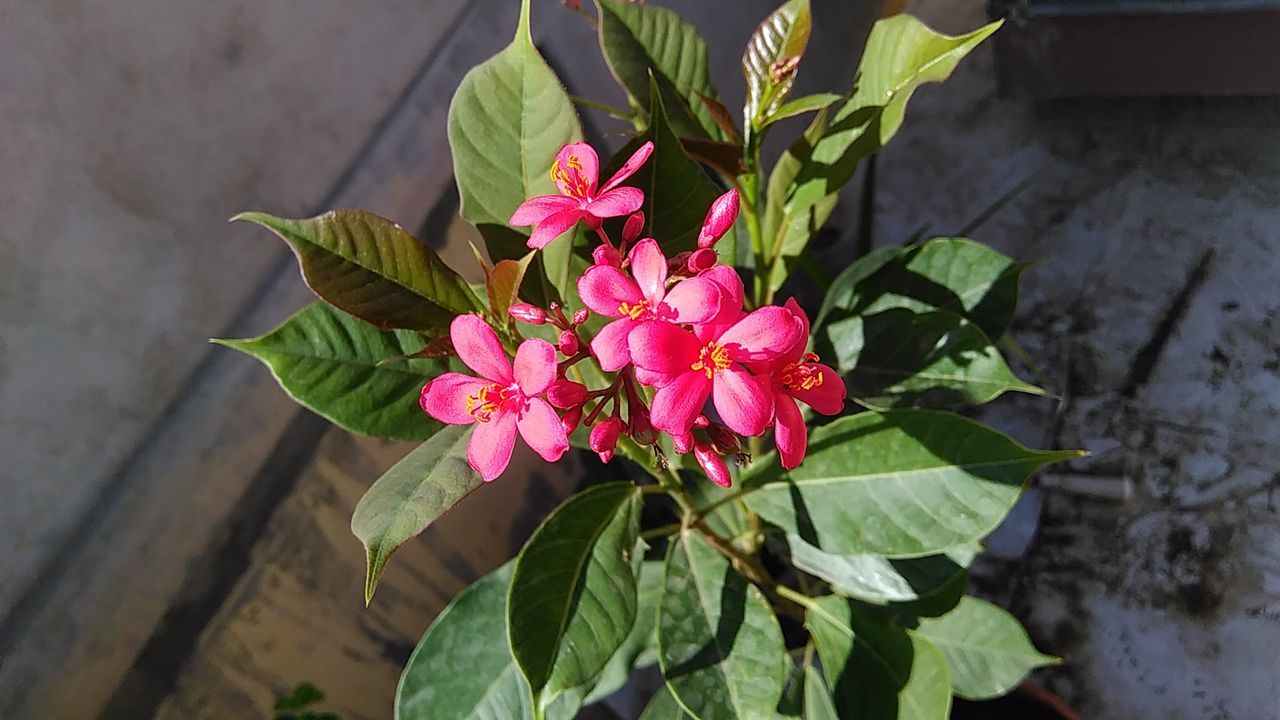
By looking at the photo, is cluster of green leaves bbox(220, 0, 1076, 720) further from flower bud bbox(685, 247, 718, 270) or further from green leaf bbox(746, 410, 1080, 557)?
flower bud bbox(685, 247, 718, 270)

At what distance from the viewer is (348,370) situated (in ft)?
2.35

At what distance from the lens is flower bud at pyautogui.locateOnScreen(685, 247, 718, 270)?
56 centimetres

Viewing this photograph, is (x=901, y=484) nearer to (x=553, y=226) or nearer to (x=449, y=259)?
(x=553, y=226)

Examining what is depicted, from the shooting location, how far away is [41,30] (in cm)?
74

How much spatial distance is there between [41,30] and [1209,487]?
1702mm

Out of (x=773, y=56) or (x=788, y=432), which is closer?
(x=788, y=432)

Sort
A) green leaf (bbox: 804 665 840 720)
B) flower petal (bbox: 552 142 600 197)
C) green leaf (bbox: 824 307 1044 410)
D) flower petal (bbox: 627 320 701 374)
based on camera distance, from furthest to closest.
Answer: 1. green leaf (bbox: 804 665 840 720)
2. green leaf (bbox: 824 307 1044 410)
3. flower petal (bbox: 552 142 600 197)
4. flower petal (bbox: 627 320 701 374)

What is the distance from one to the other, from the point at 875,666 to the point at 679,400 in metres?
0.53

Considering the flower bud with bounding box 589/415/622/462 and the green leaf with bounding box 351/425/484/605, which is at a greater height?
the flower bud with bounding box 589/415/622/462

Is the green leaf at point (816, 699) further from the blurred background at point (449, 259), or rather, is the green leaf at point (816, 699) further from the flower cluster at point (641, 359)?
the flower cluster at point (641, 359)

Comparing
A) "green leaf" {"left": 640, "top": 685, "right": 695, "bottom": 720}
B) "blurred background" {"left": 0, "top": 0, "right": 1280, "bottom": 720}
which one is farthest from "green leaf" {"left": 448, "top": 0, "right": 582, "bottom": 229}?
"green leaf" {"left": 640, "top": 685, "right": 695, "bottom": 720}

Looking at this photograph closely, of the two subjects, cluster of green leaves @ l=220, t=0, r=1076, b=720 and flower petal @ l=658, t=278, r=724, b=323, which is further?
cluster of green leaves @ l=220, t=0, r=1076, b=720

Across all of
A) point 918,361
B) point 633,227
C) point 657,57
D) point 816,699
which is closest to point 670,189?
point 633,227

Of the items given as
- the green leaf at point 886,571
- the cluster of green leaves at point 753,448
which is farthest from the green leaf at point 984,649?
the green leaf at point 886,571
